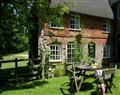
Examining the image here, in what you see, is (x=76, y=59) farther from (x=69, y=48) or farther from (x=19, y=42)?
(x=19, y=42)

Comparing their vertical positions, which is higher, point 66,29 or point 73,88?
point 66,29

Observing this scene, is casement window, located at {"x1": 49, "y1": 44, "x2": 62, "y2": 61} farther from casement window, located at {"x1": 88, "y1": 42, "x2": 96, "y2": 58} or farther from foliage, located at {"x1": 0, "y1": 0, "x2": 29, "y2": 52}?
foliage, located at {"x1": 0, "y1": 0, "x2": 29, "y2": 52}

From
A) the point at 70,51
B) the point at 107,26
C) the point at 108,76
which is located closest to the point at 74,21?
the point at 70,51

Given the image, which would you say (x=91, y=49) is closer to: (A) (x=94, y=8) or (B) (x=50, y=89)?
(A) (x=94, y=8)

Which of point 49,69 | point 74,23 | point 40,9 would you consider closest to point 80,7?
point 74,23

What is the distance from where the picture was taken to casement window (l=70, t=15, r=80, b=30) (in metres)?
27.7

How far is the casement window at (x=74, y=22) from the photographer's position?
90.9 ft

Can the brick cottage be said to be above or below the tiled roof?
below

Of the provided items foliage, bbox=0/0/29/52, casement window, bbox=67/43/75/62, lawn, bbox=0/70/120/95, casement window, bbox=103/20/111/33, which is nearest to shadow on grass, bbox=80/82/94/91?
lawn, bbox=0/70/120/95

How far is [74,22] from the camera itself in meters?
27.9

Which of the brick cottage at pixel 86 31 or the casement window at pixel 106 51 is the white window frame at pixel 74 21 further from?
the casement window at pixel 106 51

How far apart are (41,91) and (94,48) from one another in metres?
14.7


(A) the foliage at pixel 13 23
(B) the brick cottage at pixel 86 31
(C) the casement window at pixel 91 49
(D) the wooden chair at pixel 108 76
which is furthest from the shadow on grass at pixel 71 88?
(C) the casement window at pixel 91 49

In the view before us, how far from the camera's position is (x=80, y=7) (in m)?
28.4
